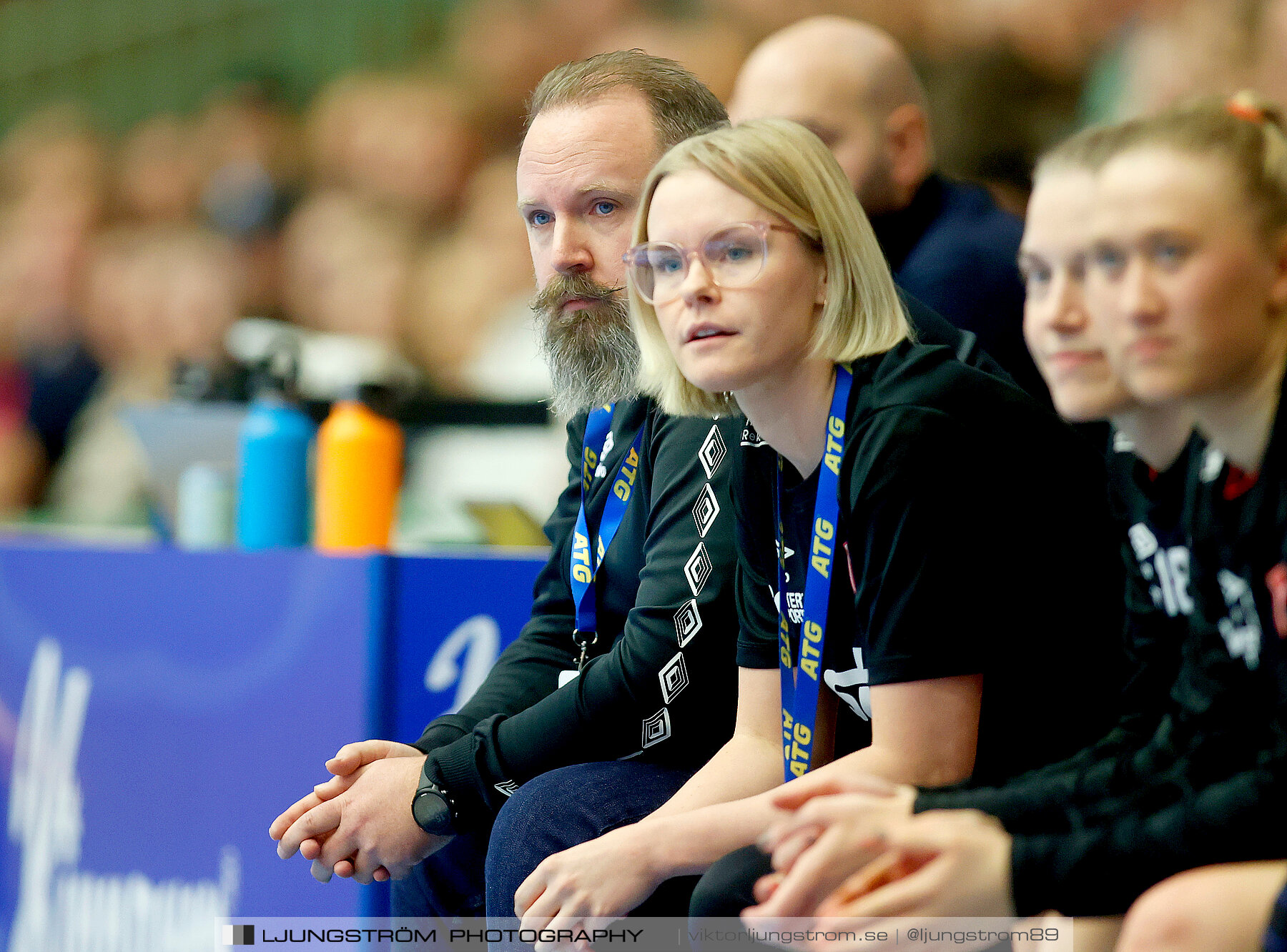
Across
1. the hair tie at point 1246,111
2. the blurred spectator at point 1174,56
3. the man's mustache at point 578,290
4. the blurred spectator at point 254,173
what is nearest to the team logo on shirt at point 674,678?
the man's mustache at point 578,290

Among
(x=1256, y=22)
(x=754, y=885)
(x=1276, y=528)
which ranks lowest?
(x=754, y=885)

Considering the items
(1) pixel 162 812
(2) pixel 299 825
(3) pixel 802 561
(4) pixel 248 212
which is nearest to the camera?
(3) pixel 802 561

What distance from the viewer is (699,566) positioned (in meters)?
1.62

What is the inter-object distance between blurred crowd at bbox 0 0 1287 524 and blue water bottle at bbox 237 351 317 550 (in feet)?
5.17

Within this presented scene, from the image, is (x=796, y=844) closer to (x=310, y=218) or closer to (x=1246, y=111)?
(x=1246, y=111)

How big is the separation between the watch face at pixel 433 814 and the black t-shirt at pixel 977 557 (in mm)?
526

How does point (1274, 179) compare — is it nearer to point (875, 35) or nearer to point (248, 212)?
point (875, 35)

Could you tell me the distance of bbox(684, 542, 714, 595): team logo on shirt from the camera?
162 cm

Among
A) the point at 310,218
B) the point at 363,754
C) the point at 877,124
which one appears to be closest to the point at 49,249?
the point at 310,218

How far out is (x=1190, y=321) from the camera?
0.98 m

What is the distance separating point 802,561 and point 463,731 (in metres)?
0.66

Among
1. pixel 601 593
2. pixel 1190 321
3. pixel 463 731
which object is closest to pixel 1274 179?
pixel 1190 321

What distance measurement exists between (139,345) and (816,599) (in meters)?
3.87

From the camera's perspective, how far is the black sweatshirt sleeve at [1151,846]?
38.3 inches
